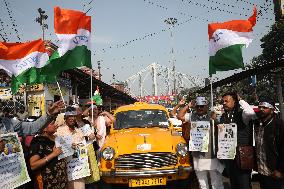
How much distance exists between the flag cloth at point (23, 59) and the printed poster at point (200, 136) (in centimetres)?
405

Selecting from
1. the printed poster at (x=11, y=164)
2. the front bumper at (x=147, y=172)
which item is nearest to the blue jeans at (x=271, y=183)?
the front bumper at (x=147, y=172)

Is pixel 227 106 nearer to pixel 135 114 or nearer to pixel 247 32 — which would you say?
pixel 247 32

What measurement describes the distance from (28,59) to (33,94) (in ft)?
52.3

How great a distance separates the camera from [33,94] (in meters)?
22.9

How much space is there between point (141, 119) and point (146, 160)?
1894 millimetres

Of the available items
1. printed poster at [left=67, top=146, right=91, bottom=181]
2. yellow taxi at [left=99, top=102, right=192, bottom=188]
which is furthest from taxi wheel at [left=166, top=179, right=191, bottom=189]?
printed poster at [left=67, top=146, right=91, bottom=181]

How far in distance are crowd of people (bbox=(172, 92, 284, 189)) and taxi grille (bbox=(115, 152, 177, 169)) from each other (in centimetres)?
99

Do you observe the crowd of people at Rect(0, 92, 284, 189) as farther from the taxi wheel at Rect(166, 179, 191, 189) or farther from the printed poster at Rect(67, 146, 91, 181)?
the taxi wheel at Rect(166, 179, 191, 189)

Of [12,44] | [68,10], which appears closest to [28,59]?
[12,44]

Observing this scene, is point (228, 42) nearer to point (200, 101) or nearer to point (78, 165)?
point (200, 101)

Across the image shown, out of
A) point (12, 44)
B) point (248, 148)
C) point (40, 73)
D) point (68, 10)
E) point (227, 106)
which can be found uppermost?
point (68, 10)

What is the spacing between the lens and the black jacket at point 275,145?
15.9ft

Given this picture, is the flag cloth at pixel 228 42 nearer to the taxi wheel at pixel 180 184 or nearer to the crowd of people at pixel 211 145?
the crowd of people at pixel 211 145

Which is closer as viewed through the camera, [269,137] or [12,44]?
[269,137]
